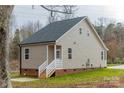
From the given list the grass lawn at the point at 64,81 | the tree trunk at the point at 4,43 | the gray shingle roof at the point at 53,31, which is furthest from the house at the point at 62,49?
the tree trunk at the point at 4,43

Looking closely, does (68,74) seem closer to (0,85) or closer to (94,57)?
(94,57)

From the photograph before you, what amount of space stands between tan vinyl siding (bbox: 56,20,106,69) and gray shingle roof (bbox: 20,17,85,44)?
0.32 m

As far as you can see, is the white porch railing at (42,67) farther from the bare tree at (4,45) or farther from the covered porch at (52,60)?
the bare tree at (4,45)

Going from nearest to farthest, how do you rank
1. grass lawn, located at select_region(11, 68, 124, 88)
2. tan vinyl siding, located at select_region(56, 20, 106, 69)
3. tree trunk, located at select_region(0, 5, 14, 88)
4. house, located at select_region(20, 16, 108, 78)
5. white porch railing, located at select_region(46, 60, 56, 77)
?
1. tree trunk, located at select_region(0, 5, 14, 88)
2. grass lawn, located at select_region(11, 68, 124, 88)
3. white porch railing, located at select_region(46, 60, 56, 77)
4. house, located at select_region(20, 16, 108, 78)
5. tan vinyl siding, located at select_region(56, 20, 106, 69)

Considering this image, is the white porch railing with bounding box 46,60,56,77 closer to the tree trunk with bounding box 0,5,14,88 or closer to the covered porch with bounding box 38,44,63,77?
the covered porch with bounding box 38,44,63,77

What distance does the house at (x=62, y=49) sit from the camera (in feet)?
58.7

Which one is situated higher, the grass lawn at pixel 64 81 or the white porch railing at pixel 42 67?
the white porch railing at pixel 42 67

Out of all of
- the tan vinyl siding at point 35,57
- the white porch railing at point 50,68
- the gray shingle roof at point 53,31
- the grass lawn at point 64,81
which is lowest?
the grass lawn at point 64,81

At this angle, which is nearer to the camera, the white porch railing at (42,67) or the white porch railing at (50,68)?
the white porch railing at (50,68)

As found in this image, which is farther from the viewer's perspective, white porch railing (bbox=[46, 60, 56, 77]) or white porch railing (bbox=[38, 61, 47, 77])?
white porch railing (bbox=[38, 61, 47, 77])

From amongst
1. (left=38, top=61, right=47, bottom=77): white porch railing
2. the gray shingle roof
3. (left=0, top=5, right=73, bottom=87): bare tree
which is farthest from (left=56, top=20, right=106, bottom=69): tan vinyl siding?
(left=0, top=5, right=73, bottom=87): bare tree

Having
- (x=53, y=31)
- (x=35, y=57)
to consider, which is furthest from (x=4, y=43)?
(x=53, y=31)

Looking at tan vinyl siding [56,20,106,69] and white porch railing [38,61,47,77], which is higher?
tan vinyl siding [56,20,106,69]

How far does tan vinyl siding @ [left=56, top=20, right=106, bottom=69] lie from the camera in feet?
60.2
